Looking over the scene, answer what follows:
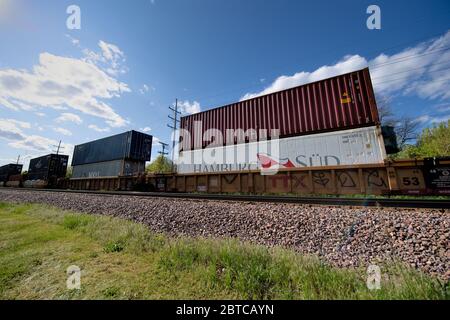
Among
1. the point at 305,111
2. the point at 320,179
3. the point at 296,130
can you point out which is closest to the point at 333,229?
the point at 320,179

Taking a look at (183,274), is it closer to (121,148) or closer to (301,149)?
(301,149)

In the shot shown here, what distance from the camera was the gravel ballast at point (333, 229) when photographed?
10.6ft

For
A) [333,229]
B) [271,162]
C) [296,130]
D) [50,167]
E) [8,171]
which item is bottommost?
[333,229]

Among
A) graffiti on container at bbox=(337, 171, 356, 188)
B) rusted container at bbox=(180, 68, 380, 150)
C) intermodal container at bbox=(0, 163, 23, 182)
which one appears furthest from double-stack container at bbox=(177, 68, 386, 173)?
intermodal container at bbox=(0, 163, 23, 182)

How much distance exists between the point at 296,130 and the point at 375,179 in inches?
164

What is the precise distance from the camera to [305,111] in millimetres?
9969

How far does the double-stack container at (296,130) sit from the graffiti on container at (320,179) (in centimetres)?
115

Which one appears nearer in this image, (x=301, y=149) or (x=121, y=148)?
(x=301, y=149)

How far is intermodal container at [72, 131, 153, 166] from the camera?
20984 mm

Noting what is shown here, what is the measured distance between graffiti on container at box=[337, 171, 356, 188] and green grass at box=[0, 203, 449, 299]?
16.1 ft

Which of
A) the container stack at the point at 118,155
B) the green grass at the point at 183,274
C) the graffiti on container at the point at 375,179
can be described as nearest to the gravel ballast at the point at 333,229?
the green grass at the point at 183,274

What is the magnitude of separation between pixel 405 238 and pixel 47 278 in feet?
20.8
